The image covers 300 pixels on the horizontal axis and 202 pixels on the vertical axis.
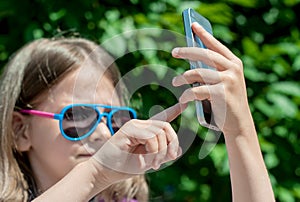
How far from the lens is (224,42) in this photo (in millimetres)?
2539

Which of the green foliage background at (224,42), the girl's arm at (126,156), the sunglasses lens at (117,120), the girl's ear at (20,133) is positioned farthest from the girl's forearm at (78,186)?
the green foliage background at (224,42)

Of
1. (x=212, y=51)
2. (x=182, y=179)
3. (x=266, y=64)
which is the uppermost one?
(x=212, y=51)

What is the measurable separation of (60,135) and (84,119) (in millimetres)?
83

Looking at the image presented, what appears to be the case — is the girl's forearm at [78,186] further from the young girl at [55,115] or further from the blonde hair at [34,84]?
the blonde hair at [34,84]

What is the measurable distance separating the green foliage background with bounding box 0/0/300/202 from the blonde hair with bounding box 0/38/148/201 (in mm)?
348

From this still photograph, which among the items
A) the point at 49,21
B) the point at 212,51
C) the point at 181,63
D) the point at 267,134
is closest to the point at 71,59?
the point at 181,63

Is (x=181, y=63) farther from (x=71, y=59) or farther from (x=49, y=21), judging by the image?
(x=49, y=21)

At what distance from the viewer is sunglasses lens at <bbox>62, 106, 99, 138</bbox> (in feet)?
5.85

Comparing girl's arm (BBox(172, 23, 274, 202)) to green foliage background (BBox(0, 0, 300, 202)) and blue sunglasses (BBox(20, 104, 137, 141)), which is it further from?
green foliage background (BBox(0, 0, 300, 202))

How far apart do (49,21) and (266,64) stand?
0.79 metres

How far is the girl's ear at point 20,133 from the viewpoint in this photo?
1900 millimetres

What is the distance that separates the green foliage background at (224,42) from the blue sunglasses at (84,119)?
53 cm

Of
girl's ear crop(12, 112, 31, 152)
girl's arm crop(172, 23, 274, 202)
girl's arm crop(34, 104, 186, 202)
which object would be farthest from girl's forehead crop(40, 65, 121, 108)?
girl's arm crop(172, 23, 274, 202)

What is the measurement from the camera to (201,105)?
4.17ft
